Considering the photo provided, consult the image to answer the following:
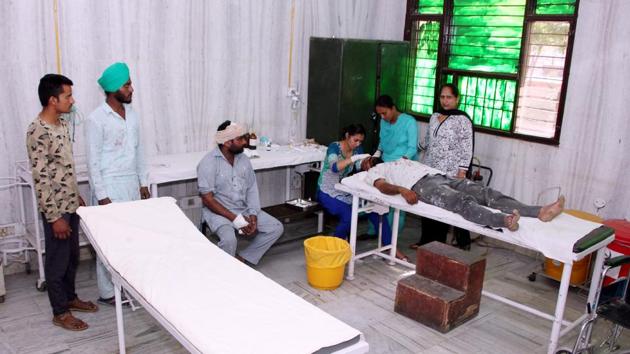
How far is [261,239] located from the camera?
3.85 m

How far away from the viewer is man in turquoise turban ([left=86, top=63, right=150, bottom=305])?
9.76ft

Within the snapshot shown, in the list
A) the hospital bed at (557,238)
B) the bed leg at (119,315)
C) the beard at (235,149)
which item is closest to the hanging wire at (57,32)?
the beard at (235,149)

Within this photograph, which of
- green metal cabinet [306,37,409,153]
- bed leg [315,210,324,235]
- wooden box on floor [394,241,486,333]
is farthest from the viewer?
green metal cabinet [306,37,409,153]

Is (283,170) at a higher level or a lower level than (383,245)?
higher

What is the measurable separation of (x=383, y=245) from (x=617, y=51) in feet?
7.67

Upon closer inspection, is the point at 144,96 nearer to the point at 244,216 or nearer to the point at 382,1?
the point at 244,216

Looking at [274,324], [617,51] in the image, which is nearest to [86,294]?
[274,324]

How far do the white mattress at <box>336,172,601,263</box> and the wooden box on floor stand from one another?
0.25 metres

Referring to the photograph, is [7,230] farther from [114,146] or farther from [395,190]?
[395,190]

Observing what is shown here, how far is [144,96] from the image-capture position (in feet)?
13.2

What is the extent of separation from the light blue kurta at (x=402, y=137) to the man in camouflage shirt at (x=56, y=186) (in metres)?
2.50

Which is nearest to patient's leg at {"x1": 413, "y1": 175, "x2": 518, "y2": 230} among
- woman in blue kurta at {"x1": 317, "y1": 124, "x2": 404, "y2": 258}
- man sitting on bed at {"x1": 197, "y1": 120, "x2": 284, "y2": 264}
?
woman in blue kurta at {"x1": 317, "y1": 124, "x2": 404, "y2": 258}

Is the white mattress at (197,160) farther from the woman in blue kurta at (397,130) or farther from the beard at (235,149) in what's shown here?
the woman in blue kurta at (397,130)

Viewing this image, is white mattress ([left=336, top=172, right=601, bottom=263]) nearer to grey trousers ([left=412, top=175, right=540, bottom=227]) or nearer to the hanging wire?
grey trousers ([left=412, top=175, right=540, bottom=227])
